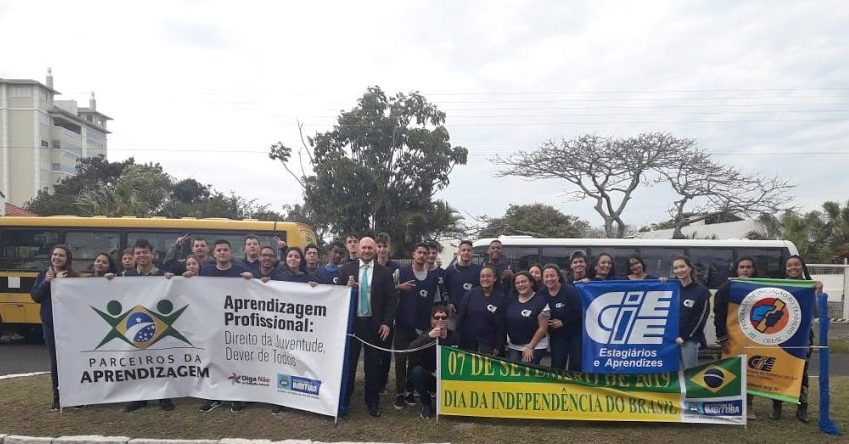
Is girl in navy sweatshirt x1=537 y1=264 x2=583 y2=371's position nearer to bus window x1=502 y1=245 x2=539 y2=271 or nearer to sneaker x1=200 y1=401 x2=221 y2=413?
sneaker x1=200 y1=401 x2=221 y2=413

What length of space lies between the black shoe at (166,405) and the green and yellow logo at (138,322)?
61 centimetres

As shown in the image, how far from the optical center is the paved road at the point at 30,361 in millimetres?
10016

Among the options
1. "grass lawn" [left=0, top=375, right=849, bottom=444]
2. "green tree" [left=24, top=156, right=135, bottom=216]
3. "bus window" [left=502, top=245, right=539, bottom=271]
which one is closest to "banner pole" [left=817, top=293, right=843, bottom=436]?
"grass lawn" [left=0, top=375, right=849, bottom=444]

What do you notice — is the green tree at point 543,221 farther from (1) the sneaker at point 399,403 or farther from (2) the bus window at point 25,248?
(1) the sneaker at point 399,403

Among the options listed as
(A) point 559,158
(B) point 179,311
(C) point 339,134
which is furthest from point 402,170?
(B) point 179,311

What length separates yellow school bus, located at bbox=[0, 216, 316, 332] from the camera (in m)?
12.3

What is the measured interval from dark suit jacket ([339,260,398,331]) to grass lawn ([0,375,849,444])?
3.34ft

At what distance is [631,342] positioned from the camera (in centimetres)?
609

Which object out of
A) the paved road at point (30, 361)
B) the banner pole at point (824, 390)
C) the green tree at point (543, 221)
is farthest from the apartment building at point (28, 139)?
the banner pole at point (824, 390)

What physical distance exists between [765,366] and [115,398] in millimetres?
6796

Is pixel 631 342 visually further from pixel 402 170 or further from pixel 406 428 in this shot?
pixel 402 170

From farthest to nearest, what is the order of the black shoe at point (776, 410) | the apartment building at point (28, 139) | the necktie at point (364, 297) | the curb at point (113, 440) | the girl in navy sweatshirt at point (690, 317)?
the apartment building at point (28, 139) → the necktie at point (364, 297) → the black shoe at point (776, 410) → the girl in navy sweatshirt at point (690, 317) → the curb at point (113, 440)

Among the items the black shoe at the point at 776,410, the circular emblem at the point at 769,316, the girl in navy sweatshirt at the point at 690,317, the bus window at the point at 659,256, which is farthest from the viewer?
the bus window at the point at 659,256

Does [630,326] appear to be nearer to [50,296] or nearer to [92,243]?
[50,296]
